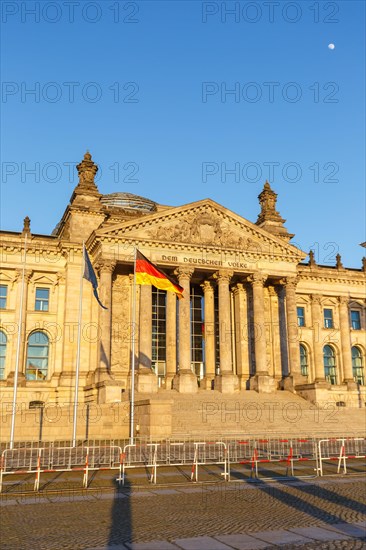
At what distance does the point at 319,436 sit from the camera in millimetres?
36375

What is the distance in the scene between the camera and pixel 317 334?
6000 cm

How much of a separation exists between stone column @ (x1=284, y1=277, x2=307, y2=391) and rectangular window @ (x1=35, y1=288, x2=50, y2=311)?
22648mm

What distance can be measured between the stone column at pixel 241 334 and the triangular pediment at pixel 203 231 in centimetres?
511

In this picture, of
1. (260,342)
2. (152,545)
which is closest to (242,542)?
(152,545)

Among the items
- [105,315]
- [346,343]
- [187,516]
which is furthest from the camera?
[346,343]

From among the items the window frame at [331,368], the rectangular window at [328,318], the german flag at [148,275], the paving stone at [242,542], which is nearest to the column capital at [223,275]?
the german flag at [148,275]

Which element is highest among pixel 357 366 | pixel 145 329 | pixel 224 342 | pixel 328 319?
pixel 328 319

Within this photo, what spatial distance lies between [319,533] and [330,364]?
54077 mm

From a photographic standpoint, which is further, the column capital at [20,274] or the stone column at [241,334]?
the stone column at [241,334]

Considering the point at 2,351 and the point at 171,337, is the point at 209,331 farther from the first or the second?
the point at 2,351

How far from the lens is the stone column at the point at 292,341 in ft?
162

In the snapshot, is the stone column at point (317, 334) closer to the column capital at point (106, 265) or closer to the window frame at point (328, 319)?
the window frame at point (328, 319)

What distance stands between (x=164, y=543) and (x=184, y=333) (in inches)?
1425

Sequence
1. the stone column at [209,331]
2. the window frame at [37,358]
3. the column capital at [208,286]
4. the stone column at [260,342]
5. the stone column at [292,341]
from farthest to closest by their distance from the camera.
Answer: the column capital at [208,286] → the stone column at [209,331] → the stone column at [292,341] → the window frame at [37,358] → the stone column at [260,342]
